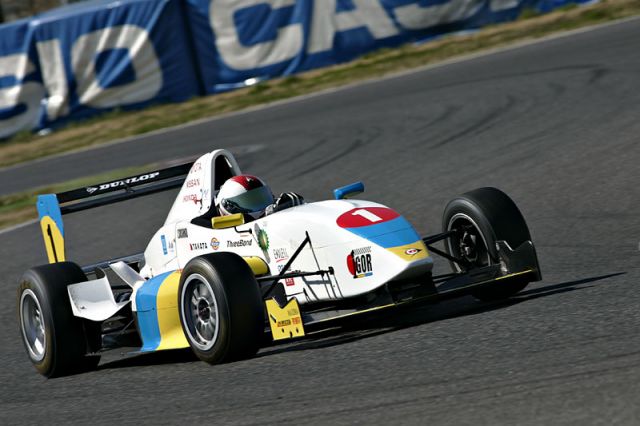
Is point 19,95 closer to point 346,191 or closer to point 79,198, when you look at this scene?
point 79,198

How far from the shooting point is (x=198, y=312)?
22.0 feet

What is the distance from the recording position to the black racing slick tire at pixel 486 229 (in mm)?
6930

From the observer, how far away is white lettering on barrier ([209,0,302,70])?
20.7 metres

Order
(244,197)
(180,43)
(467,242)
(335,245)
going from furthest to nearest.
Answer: (180,43)
(244,197)
(467,242)
(335,245)

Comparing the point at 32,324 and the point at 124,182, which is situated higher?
the point at 124,182

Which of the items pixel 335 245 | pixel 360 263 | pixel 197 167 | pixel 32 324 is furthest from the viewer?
pixel 197 167

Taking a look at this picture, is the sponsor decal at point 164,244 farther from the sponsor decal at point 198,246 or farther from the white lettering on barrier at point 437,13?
the white lettering on barrier at point 437,13

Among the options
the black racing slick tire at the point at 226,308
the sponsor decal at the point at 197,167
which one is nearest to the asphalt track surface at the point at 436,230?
the black racing slick tire at the point at 226,308

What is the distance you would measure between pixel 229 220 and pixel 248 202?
36 cm

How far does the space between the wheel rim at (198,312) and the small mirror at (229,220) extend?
0.56 m

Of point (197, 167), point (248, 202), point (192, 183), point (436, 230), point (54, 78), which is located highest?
point (54, 78)

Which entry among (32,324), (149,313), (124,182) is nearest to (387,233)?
(149,313)

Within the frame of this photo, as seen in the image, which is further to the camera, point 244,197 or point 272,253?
point 244,197

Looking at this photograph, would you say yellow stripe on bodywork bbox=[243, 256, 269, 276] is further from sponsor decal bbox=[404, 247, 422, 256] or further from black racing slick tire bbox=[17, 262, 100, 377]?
black racing slick tire bbox=[17, 262, 100, 377]
